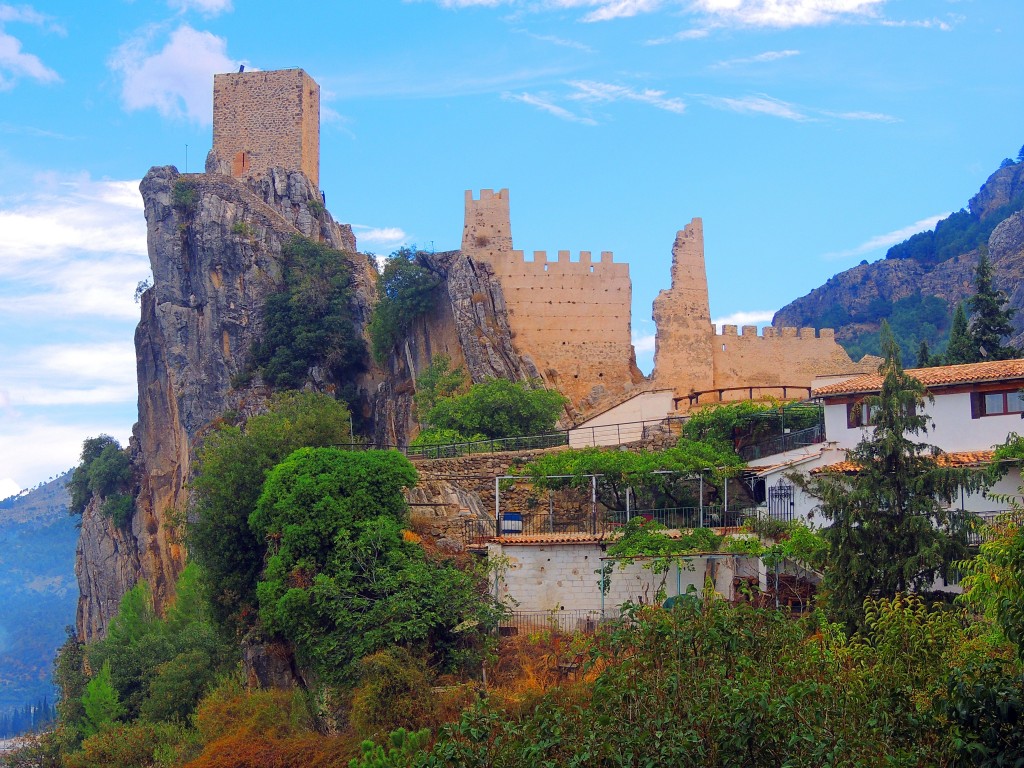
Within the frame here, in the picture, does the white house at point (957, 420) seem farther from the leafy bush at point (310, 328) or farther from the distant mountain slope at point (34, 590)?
the distant mountain slope at point (34, 590)

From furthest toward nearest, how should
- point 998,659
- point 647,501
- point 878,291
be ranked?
1. point 878,291
2. point 647,501
3. point 998,659

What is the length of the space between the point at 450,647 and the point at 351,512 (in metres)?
4.37

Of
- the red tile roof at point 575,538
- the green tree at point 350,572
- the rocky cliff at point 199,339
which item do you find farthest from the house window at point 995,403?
the rocky cliff at point 199,339

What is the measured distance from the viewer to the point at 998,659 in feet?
50.3

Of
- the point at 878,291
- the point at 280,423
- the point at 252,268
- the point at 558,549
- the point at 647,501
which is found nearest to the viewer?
the point at 558,549

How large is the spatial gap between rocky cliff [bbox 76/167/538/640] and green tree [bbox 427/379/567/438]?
28.8 ft

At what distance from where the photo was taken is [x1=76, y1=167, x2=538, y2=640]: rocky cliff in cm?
5638

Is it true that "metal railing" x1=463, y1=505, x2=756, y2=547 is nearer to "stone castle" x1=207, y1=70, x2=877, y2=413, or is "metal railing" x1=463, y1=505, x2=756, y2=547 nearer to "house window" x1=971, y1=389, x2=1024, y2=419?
"house window" x1=971, y1=389, x2=1024, y2=419

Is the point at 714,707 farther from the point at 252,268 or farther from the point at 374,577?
the point at 252,268

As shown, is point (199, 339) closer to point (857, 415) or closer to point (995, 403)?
point (857, 415)

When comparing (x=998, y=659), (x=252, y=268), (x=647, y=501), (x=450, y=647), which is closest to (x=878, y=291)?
(x=252, y=268)

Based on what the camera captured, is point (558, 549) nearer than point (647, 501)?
Yes

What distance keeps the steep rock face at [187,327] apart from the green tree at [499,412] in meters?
14.4

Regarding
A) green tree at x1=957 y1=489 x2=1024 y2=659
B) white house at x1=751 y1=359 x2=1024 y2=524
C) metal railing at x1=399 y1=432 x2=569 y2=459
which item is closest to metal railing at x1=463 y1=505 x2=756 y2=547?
white house at x1=751 y1=359 x2=1024 y2=524
